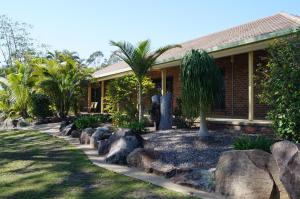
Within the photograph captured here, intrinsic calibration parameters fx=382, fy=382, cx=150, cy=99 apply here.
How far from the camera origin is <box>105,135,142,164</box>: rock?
28.1ft

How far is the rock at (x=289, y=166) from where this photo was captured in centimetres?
480

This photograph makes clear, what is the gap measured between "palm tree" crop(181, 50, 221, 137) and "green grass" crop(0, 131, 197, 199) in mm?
2823

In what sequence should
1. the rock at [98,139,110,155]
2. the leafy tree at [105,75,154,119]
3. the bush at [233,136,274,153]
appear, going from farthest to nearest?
1. the leafy tree at [105,75,154,119]
2. the rock at [98,139,110,155]
3. the bush at [233,136,274,153]

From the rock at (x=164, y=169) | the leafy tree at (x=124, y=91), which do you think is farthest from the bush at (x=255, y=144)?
the leafy tree at (x=124, y=91)

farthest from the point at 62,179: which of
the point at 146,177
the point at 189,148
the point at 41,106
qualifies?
the point at 41,106

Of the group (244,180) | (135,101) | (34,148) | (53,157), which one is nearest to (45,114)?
(135,101)

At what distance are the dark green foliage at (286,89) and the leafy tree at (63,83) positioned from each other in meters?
14.3

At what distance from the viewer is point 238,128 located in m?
11.9

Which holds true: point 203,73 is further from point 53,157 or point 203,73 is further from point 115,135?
point 53,157

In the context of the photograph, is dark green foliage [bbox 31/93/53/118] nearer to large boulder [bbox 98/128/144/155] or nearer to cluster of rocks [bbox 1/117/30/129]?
cluster of rocks [bbox 1/117/30/129]

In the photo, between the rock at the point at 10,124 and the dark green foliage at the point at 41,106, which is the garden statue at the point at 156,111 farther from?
the rock at the point at 10,124

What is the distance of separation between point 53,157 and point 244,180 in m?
5.41

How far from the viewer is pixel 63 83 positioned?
65.0 ft

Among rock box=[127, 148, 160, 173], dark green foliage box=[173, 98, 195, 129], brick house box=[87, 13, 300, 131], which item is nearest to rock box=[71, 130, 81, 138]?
dark green foliage box=[173, 98, 195, 129]
